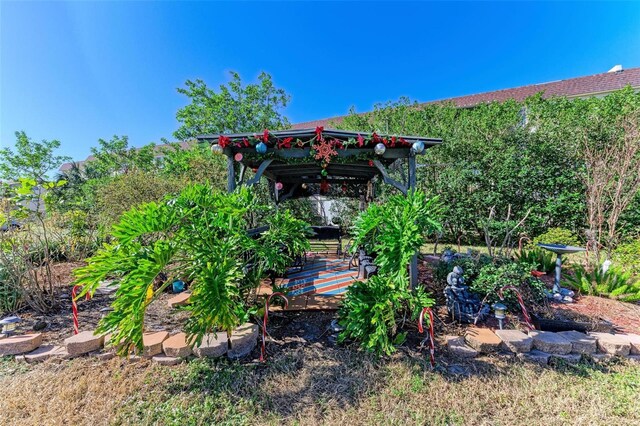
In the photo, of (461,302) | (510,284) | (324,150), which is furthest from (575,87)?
(324,150)

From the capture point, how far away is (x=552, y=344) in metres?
2.78

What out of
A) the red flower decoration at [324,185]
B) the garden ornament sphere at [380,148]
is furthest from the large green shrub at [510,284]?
the red flower decoration at [324,185]

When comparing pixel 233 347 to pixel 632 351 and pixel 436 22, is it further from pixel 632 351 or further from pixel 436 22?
pixel 436 22

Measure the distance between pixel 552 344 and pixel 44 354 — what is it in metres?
5.73

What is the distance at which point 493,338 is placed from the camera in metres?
2.87

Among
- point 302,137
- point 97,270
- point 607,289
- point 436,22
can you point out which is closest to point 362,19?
point 436,22

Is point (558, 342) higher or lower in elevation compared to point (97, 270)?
lower

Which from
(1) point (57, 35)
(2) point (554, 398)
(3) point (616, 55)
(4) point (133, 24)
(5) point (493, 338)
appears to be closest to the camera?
(2) point (554, 398)

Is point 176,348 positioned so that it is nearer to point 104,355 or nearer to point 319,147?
point 104,355

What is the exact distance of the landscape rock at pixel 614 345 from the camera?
2.79m

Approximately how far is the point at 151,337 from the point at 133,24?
9.45 meters

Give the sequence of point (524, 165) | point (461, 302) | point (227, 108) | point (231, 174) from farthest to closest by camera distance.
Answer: point (227, 108) → point (524, 165) → point (231, 174) → point (461, 302)

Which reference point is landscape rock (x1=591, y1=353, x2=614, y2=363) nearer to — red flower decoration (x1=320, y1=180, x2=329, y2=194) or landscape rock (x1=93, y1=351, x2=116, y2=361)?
landscape rock (x1=93, y1=351, x2=116, y2=361)

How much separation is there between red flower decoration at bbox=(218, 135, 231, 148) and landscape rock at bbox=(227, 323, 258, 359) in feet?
9.00
